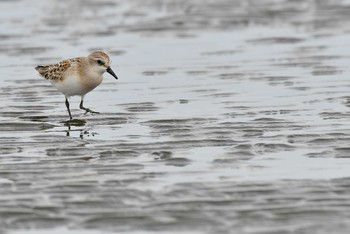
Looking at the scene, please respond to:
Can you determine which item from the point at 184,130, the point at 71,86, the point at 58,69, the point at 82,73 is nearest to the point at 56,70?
the point at 58,69

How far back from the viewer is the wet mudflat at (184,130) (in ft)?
31.6

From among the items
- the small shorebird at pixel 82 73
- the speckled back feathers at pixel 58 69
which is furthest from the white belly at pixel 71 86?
the speckled back feathers at pixel 58 69

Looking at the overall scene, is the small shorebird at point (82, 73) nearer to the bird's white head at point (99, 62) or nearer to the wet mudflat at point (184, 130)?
the bird's white head at point (99, 62)

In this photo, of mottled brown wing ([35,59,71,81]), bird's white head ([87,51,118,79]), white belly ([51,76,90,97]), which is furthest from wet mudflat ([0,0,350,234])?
bird's white head ([87,51,118,79])

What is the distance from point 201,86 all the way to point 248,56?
3.23 metres

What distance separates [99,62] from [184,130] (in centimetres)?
217

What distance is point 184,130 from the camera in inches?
541

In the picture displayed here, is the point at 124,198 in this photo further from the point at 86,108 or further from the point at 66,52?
the point at 66,52

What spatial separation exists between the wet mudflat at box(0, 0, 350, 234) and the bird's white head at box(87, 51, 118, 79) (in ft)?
2.25

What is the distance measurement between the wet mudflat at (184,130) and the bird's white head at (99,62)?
687mm

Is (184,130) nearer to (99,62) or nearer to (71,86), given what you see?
(99,62)

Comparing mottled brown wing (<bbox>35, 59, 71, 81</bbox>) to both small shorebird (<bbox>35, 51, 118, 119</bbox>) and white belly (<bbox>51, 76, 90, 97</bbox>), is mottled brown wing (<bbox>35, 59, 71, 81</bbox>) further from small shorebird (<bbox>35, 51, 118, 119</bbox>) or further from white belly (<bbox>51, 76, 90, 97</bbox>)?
white belly (<bbox>51, 76, 90, 97</bbox>)

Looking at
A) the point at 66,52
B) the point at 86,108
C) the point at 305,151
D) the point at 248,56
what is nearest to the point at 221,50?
the point at 248,56

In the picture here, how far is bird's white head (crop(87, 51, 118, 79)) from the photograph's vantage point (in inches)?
599
